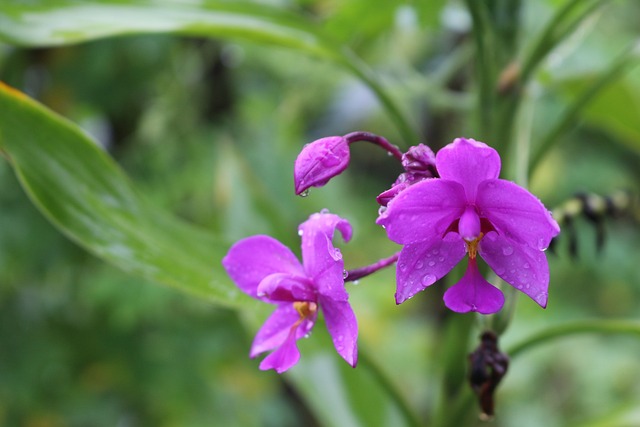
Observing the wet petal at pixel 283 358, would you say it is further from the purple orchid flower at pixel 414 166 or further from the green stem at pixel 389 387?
the green stem at pixel 389 387

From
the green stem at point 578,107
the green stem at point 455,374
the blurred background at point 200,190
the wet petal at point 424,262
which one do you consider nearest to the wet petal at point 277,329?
the wet petal at point 424,262

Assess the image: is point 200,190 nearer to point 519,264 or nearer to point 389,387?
point 389,387

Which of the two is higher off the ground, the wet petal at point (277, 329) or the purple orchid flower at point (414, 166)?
the purple orchid flower at point (414, 166)

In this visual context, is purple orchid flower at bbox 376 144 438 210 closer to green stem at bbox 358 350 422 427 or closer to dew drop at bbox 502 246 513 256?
dew drop at bbox 502 246 513 256

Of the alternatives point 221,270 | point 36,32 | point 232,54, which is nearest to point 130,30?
point 36,32

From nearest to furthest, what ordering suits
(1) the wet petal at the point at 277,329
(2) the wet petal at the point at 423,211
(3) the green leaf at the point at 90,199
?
(2) the wet petal at the point at 423,211 → (1) the wet petal at the point at 277,329 → (3) the green leaf at the point at 90,199

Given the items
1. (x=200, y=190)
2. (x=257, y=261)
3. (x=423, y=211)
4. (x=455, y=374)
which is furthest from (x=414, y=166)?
(x=200, y=190)
